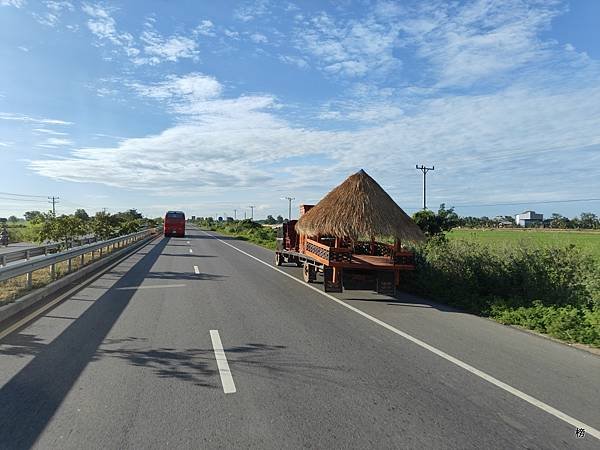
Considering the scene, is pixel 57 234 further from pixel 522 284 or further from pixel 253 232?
pixel 253 232

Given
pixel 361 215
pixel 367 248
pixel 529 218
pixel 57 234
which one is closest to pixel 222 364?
pixel 361 215

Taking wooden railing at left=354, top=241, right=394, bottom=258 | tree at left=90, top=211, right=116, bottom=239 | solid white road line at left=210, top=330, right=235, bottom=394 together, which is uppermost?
tree at left=90, top=211, right=116, bottom=239

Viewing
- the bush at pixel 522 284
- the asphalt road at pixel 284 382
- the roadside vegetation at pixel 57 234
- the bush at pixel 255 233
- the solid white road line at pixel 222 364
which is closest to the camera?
the asphalt road at pixel 284 382

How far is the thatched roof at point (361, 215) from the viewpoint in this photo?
1209cm

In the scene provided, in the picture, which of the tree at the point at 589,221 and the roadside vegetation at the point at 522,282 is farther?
the tree at the point at 589,221

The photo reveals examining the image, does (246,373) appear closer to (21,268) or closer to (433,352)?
(433,352)

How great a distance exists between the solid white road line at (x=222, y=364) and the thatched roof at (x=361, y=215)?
561 centimetres

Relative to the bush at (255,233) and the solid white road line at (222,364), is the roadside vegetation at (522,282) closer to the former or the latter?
the solid white road line at (222,364)

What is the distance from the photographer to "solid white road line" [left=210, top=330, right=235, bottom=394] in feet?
16.4

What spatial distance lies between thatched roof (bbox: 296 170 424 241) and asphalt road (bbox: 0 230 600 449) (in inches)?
125

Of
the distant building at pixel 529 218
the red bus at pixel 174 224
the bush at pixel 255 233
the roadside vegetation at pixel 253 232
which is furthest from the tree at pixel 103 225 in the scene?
the distant building at pixel 529 218

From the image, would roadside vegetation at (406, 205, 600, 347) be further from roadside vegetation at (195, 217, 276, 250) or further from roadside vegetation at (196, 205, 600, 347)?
roadside vegetation at (195, 217, 276, 250)

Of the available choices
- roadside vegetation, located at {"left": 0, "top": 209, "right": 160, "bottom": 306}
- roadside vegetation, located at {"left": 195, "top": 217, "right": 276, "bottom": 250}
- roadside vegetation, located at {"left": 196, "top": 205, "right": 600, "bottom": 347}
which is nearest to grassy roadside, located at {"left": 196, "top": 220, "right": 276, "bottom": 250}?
roadside vegetation, located at {"left": 195, "top": 217, "right": 276, "bottom": 250}

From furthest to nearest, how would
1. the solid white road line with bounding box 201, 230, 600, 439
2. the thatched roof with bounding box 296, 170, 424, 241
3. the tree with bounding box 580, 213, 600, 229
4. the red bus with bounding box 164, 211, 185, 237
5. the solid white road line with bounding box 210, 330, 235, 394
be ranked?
the tree with bounding box 580, 213, 600, 229, the red bus with bounding box 164, 211, 185, 237, the thatched roof with bounding box 296, 170, 424, 241, the solid white road line with bounding box 210, 330, 235, 394, the solid white road line with bounding box 201, 230, 600, 439
